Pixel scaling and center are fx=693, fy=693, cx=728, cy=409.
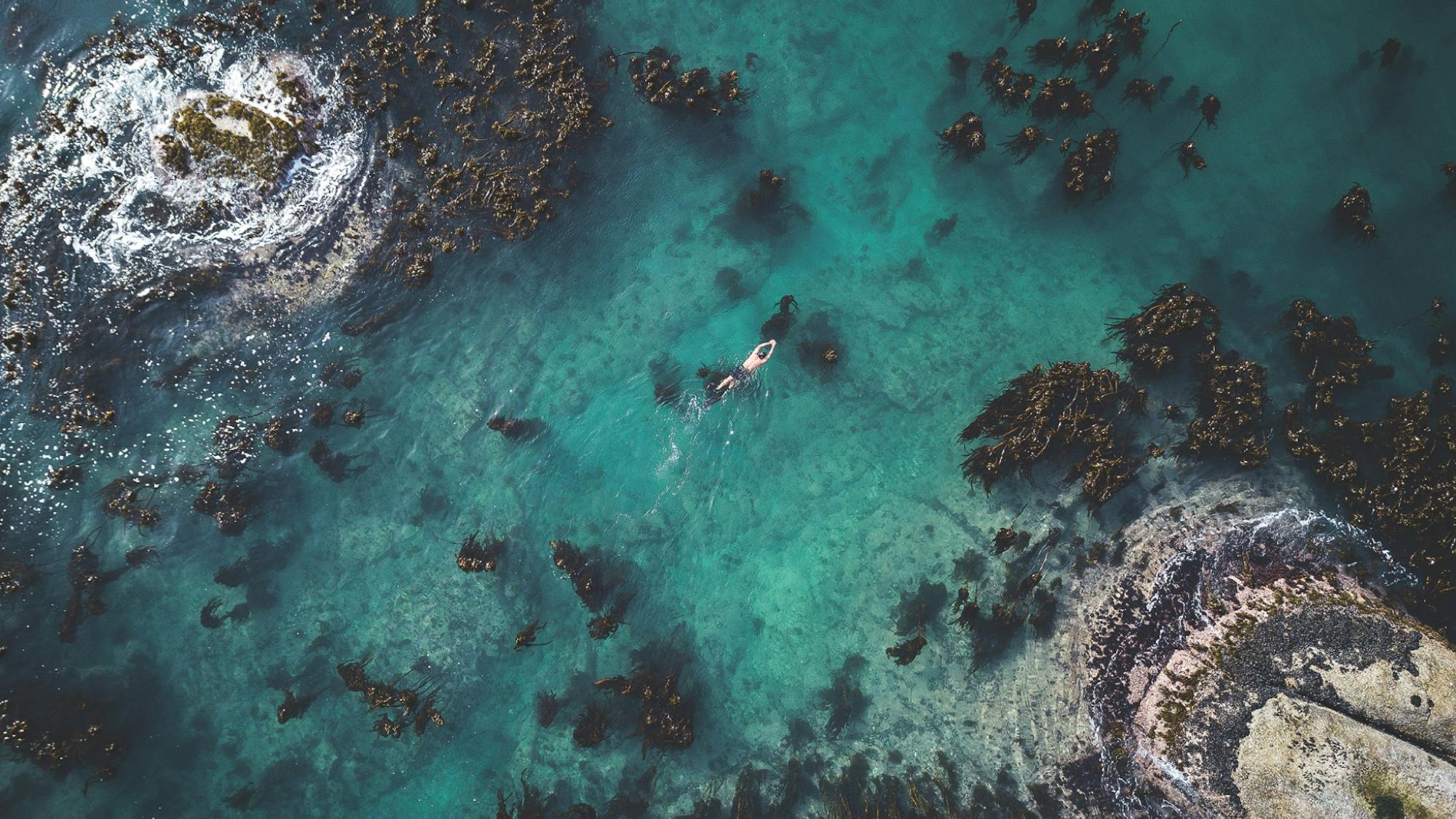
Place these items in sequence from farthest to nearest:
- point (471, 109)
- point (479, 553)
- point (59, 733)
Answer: point (471, 109), point (479, 553), point (59, 733)

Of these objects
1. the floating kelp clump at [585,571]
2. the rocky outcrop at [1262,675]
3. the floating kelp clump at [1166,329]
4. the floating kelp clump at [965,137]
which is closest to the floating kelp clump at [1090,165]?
the floating kelp clump at [965,137]

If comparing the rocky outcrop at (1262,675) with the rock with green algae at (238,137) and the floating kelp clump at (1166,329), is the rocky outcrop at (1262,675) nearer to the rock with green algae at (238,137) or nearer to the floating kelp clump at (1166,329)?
the floating kelp clump at (1166,329)

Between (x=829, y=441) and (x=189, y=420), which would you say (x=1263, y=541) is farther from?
(x=189, y=420)

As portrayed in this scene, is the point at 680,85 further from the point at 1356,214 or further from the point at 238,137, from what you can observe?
the point at 1356,214

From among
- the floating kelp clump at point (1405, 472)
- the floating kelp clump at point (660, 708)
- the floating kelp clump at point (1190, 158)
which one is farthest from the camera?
the floating kelp clump at point (1190, 158)

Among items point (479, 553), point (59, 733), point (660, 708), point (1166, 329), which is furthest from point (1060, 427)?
point (59, 733)

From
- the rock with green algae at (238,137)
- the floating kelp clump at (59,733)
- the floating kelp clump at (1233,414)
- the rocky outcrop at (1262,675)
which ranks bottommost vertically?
the floating kelp clump at (59,733)

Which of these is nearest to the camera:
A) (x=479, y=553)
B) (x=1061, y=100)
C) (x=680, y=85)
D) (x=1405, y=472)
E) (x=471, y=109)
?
(x=1405, y=472)
